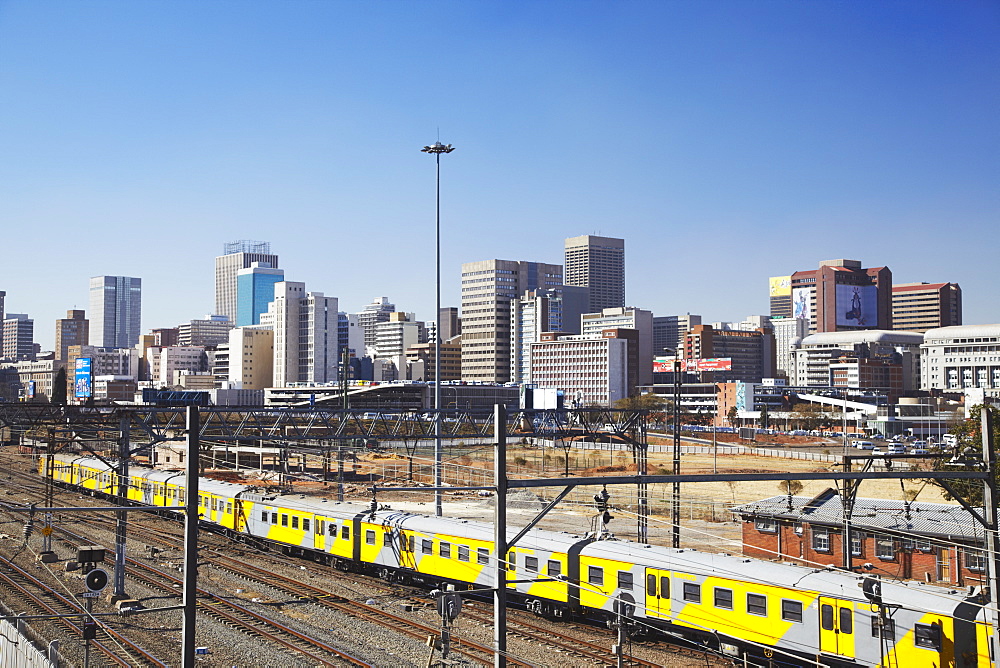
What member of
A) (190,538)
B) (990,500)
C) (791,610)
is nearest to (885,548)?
(791,610)

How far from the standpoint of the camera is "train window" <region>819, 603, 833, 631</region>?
20.1m

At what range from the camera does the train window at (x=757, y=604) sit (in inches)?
838

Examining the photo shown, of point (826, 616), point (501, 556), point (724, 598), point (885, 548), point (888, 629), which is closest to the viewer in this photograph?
point (501, 556)

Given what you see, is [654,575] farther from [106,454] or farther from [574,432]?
[106,454]

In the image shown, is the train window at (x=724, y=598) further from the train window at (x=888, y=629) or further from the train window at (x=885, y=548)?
the train window at (x=885, y=548)

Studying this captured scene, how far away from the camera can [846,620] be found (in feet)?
65.2

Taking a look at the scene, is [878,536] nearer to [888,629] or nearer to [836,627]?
[836,627]

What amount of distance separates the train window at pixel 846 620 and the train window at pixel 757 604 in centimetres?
184

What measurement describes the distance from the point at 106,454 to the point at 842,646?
61483 mm

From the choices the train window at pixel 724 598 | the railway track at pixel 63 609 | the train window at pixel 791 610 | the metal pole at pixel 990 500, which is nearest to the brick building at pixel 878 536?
the train window at pixel 724 598

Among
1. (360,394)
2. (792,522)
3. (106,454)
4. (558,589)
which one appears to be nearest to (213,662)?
(558,589)

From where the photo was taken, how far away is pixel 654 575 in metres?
23.4

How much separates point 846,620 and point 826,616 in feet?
A: 1.51

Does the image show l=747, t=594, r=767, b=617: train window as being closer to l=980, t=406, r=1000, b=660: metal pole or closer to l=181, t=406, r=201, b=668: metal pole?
l=980, t=406, r=1000, b=660: metal pole
